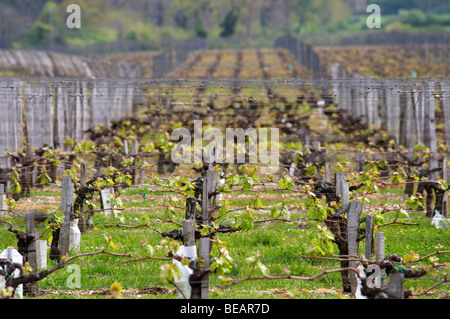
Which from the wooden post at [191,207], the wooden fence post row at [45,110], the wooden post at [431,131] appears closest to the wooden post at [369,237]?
the wooden post at [191,207]

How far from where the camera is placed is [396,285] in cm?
472

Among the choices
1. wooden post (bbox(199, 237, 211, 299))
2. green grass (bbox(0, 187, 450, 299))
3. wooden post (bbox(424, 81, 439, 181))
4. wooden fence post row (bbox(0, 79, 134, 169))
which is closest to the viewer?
wooden post (bbox(199, 237, 211, 299))

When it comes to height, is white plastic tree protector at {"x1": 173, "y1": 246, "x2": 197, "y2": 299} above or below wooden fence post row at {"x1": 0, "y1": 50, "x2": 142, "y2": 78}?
below

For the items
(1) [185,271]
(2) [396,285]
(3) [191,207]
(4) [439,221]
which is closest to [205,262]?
(1) [185,271]

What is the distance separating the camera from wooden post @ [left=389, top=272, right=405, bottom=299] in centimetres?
470

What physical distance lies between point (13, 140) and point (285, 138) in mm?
7013

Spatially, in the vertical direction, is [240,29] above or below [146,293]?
above

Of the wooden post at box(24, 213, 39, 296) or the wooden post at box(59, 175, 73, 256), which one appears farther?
the wooden post at box(59, 175, 73, 256)

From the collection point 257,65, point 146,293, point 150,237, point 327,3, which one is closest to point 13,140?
point 150,237

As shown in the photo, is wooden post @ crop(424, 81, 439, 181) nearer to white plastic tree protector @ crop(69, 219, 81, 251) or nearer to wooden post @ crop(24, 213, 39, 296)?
white plastic tree protector @ crop(69, 219, 81, 251)

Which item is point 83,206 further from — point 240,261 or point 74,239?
point 240,261

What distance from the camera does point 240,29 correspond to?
11150cm

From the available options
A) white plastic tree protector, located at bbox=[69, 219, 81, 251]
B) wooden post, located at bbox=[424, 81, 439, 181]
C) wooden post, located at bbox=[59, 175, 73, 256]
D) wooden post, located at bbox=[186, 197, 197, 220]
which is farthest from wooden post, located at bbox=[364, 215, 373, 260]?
wooden post, located at bbox=[424, 81, 439, 181]
